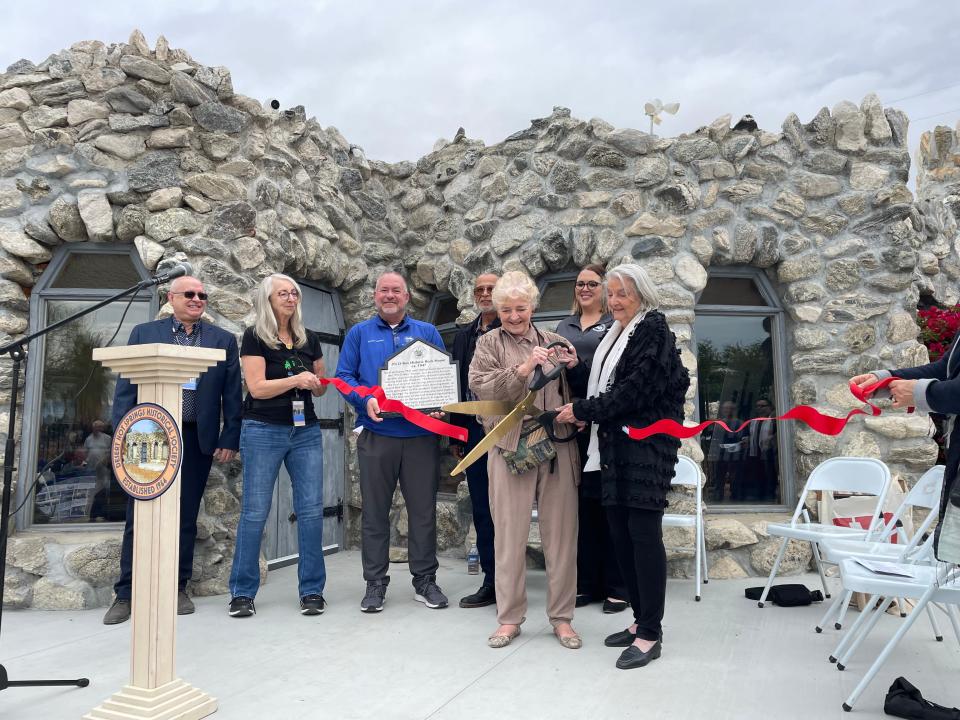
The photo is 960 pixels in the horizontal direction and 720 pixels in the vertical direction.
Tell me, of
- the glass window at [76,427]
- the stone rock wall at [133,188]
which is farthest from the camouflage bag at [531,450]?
the glass window at [76,427]

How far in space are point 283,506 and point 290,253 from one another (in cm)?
180

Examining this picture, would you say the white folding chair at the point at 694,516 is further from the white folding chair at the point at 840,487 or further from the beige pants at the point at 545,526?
the beige pants at the point at 545,526

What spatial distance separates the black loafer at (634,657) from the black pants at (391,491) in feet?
4.74

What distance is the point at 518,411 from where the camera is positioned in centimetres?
346

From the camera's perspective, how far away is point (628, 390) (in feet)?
10.3

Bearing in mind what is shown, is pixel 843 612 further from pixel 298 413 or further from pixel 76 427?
pixel 76 427

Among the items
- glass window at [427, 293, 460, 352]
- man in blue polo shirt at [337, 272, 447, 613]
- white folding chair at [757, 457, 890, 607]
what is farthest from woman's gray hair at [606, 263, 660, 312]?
glass window at [427, 293, 460, 352]

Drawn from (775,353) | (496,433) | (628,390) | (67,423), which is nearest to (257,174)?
(67,423)

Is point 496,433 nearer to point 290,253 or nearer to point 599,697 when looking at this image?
point 599,697

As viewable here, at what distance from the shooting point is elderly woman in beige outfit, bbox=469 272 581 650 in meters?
3.49

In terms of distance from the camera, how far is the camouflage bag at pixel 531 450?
3441 millimetres

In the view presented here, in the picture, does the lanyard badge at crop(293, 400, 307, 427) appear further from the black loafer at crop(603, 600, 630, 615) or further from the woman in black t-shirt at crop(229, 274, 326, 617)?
the black loafer at crop(603, 600, 630, 615)

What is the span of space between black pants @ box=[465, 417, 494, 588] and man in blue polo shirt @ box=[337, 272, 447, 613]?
0.23 metres

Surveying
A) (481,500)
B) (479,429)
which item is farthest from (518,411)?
(481,500)
